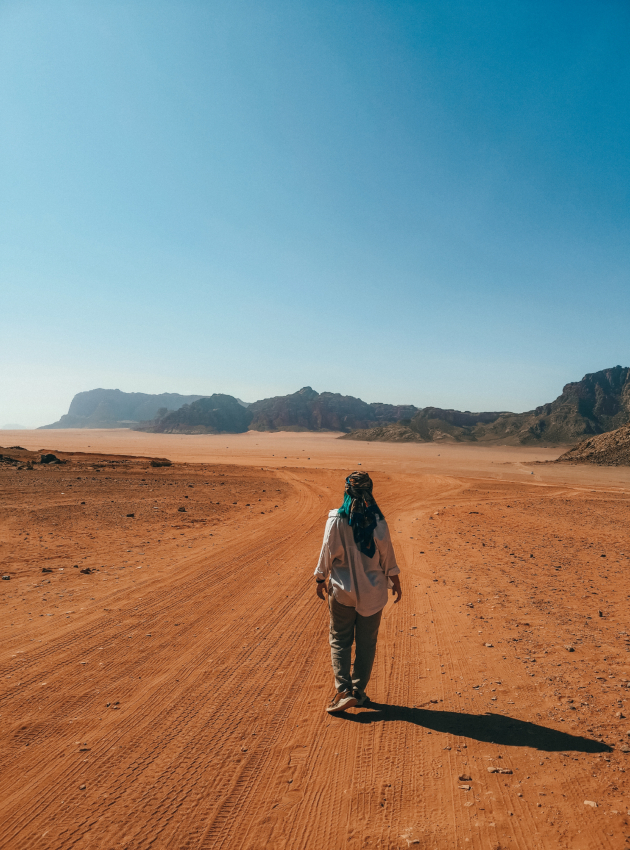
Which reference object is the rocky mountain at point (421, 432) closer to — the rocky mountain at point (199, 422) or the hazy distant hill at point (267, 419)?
the hazy distant hill at point (267, 419)

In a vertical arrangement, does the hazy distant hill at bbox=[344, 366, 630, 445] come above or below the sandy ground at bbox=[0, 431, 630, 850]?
above

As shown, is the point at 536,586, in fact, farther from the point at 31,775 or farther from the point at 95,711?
the point at 31,775

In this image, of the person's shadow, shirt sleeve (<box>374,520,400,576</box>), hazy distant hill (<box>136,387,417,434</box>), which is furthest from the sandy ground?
hazy distant hill (<box>136,387,417,434</box>)

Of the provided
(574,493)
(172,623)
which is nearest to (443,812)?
(172,623)

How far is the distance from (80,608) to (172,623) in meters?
1.57

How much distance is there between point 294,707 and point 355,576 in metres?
1.45

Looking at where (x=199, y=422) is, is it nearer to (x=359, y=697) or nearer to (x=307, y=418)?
(x=307, y=418)

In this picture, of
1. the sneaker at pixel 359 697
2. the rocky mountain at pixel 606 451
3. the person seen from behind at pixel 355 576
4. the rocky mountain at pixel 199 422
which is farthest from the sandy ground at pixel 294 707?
the rocky mountain at pixel 199 422

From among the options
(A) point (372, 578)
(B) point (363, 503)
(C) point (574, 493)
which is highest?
(B) point (363, 503)

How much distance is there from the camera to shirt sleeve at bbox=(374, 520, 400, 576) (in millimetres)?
4098

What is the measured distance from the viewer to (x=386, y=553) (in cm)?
414

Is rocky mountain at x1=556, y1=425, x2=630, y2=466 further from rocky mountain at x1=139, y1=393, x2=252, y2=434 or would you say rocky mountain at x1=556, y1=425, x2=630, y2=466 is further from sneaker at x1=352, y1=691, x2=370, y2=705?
rocky mountain at x1=139, y1=393, x2=252, y2=434

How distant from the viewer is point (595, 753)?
11.7ft

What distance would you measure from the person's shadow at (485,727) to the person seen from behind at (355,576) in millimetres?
211
